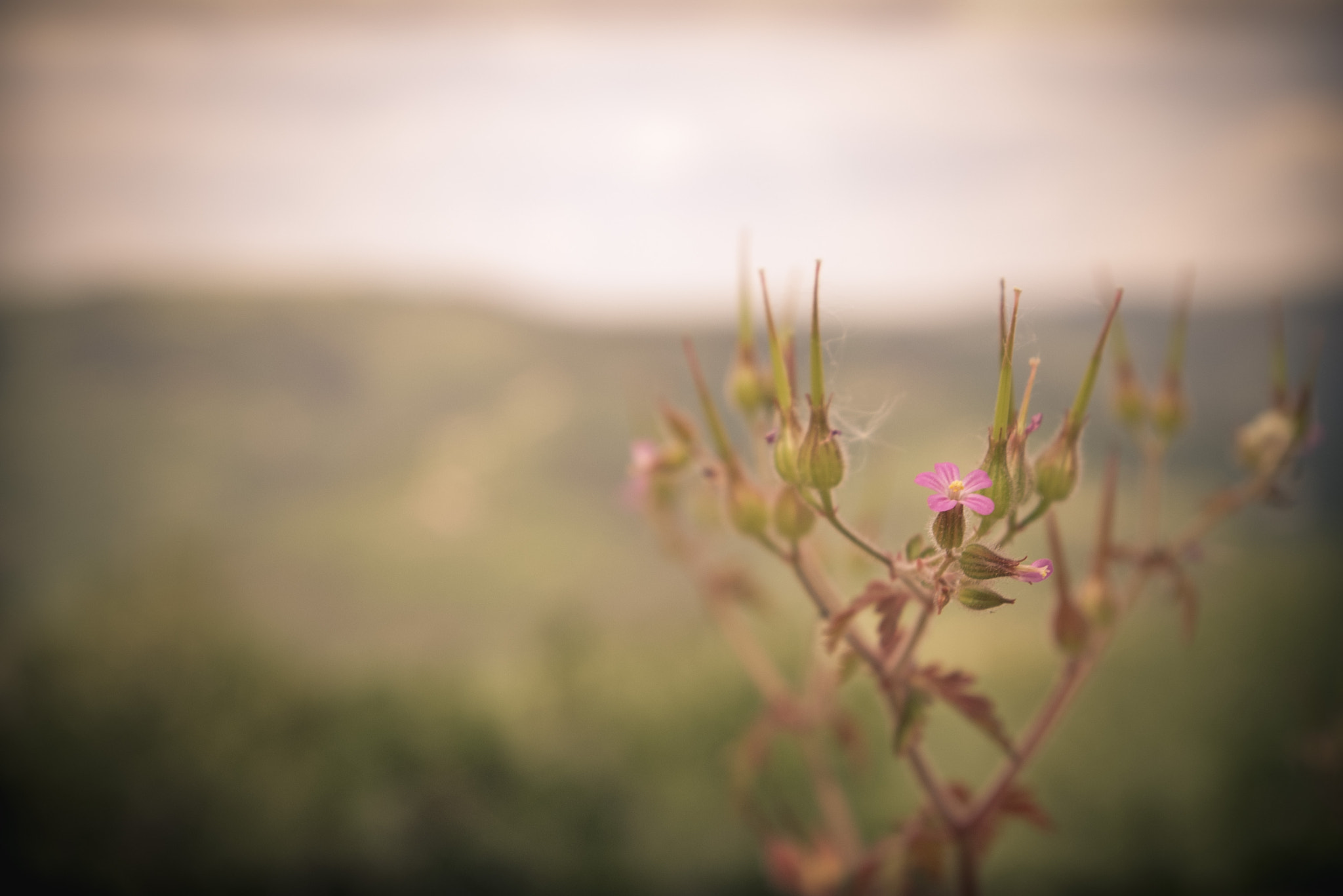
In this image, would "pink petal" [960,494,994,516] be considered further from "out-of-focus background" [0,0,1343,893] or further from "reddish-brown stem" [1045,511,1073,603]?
"out-of-focus background" [0,0,1343,893]

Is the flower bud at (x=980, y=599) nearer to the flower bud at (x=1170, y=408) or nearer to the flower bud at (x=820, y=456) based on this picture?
the flower bud at (x=820, y=456)

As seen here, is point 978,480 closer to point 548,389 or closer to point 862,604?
point 862,604

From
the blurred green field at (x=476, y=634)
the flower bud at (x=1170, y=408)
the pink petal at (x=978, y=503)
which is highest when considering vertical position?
the flower bud at (x=1170, y=408)

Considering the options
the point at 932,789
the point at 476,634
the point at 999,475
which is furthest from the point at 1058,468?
the point at 476,634

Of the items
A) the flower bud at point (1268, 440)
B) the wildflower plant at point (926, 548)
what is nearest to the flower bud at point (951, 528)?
the wildflower plant at point (926, 548)

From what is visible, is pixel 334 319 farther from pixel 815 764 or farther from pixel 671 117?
pixel 815 764
